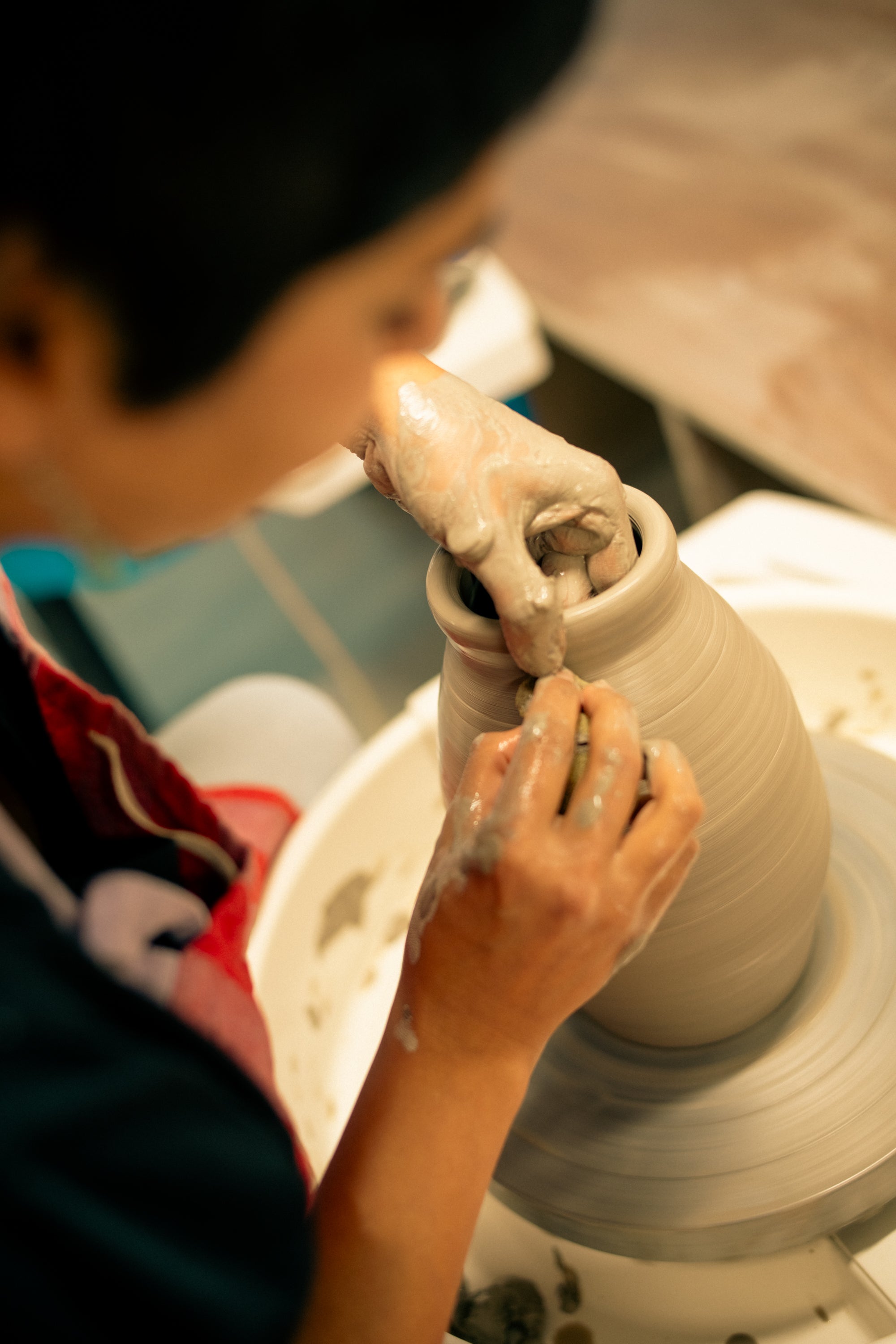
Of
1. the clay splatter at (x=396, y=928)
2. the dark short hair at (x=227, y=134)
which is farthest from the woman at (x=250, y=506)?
the clay splatter at (x=396, y=928)

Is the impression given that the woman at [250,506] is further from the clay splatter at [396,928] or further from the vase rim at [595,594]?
the clay splatter at [396,928]

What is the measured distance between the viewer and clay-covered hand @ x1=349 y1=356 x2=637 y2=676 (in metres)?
0.67

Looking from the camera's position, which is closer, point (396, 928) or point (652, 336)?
point (396, 928)

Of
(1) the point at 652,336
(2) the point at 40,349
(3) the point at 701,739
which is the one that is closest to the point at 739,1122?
(3) the point at 701,739

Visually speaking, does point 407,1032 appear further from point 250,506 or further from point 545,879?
point 250,506

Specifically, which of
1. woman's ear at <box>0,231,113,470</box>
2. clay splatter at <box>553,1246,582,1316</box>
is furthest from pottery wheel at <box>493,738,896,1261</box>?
woman's ear at <box>0,231,113,470</box>

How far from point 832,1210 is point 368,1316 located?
0.42m

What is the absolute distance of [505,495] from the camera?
0.68 metres

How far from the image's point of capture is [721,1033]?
0.88 metres

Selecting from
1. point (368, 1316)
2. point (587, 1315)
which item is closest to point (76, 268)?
point (368, 1316)

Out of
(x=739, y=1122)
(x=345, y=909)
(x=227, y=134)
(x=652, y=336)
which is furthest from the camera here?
(x=652, y=336)

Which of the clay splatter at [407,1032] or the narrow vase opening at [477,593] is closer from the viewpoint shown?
the clay splatter at [407,1032]

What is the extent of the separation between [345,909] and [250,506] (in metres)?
0.82

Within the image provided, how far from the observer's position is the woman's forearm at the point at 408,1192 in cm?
61
